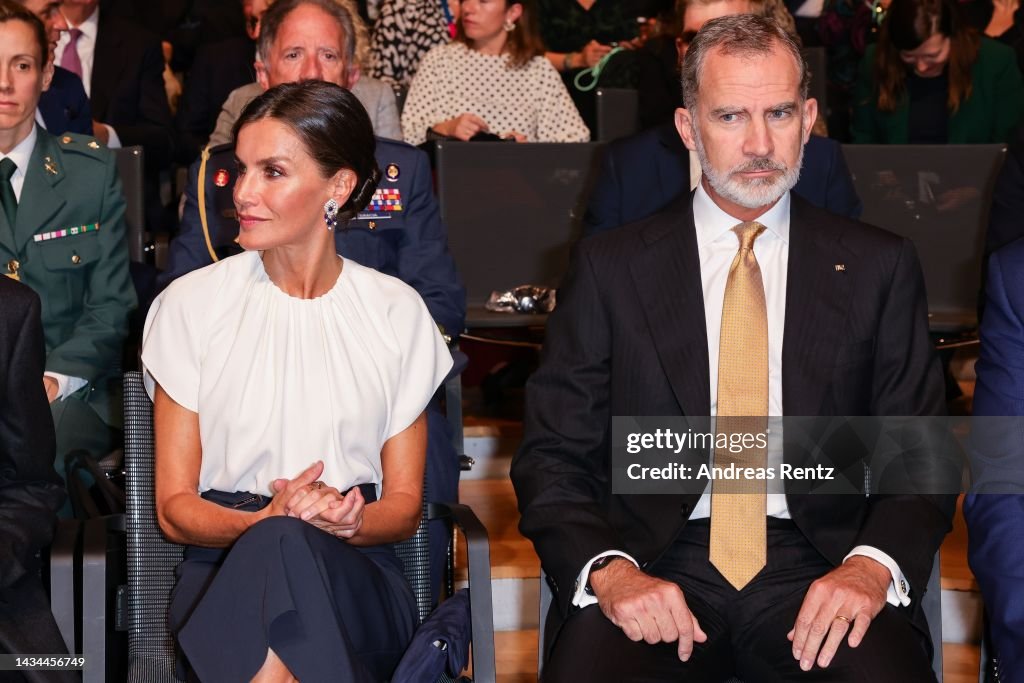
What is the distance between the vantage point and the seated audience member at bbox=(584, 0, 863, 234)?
3758 millimetres

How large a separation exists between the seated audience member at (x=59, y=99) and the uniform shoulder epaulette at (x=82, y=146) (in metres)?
0.52

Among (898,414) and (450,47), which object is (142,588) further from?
(450,47)

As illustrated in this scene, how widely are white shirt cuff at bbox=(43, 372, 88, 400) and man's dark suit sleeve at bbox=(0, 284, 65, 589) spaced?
79cm

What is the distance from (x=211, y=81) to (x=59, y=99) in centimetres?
98

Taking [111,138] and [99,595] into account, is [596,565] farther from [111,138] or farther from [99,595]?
[111,138]

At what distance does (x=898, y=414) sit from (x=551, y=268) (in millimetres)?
2364

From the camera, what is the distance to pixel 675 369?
2482 mm

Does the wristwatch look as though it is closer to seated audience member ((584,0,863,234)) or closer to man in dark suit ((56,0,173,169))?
seated audience member ((584,0,863,234))

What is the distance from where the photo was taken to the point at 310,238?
8.51 ft

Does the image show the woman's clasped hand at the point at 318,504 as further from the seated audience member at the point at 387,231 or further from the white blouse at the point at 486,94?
the white blouse at the point at 486,94

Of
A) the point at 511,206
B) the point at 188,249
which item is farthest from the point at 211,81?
the point at 188,249

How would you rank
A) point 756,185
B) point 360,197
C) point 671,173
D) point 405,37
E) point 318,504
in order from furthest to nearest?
point 405,37, point 671,173, point 360,197, point 756,185, point 318,504

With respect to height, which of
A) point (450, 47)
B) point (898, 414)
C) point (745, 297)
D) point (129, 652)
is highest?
point (450, 47)

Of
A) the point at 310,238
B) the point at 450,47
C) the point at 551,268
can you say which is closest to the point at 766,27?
the point at 310,238
